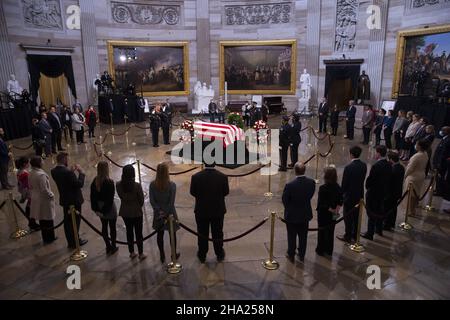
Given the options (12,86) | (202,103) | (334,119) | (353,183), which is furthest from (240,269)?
(202,103)

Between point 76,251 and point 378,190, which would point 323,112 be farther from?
point 76,251

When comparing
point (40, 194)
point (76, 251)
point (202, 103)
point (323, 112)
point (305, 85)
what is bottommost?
point (76, 251)

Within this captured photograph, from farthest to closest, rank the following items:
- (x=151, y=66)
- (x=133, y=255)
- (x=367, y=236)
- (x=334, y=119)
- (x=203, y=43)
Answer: (x=203, y=43) < (x=151, y=66) < (x=334, y=119) < (x=367, y=236) < (x=133, y=255)

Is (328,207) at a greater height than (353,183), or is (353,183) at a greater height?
(353,183)

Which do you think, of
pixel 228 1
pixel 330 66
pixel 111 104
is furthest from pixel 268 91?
pixel 111 104

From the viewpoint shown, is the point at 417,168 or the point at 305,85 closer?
the point at 417,168

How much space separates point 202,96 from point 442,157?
55.4ft

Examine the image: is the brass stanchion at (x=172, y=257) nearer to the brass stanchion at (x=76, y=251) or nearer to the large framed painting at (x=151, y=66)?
the brass stanchion at (x=76, y=251)

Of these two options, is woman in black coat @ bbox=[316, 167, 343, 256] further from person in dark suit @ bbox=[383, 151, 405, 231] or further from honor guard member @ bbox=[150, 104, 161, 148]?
honor guard member @ bbox=[150, 104, 161, 148]

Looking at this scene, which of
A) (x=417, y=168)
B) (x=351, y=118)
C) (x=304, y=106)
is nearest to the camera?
(x=417, y=168)

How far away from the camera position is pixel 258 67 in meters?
23.0

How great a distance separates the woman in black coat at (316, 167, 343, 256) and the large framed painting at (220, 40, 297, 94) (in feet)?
60.6

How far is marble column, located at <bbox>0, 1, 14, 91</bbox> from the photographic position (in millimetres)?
16156
